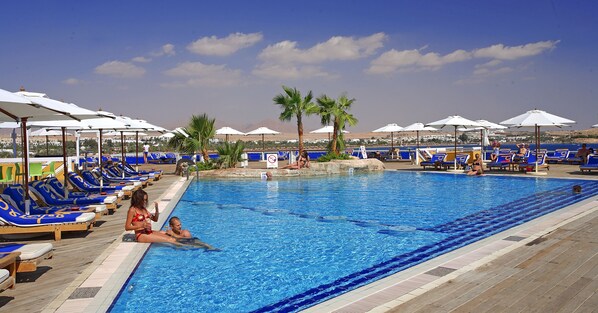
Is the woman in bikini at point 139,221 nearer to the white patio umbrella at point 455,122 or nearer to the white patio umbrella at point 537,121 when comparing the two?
the white patio umbrella at point 455,122

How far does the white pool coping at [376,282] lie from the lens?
4148mm

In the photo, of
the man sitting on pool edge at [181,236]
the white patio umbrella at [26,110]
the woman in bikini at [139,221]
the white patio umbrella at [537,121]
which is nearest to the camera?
the white patio umbrella at [26,110]

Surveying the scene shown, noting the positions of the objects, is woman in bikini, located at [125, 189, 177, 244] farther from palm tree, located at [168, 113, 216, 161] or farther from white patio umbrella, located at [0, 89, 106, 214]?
palm tree, located at [168, 113, 216, 161]

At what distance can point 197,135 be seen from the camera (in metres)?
21.2

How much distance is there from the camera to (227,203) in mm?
12375

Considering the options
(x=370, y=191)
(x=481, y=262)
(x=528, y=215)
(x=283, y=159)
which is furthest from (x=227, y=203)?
(x=283, y=159)

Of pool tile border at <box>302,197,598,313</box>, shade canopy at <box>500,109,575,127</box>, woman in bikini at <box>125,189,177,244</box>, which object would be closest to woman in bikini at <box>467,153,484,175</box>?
shade canopy at <box>500,109,575,127</box>

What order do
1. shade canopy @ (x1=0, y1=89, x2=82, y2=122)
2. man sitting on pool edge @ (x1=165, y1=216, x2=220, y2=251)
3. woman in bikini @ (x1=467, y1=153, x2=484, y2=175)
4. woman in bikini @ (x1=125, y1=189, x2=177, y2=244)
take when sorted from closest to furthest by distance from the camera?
1. shade canopy @ (x1=0, y1=89, x2=82, y2=122)
2. woman in bikini @ (x1=125, y1=189, x2=177, y2=244)
3. man sitting on pool edge @ (x1=165, y1=216, x2=220, y2=251)
4. woman in bikini @ (x1=467, y1=153, x2=484, y2=175)

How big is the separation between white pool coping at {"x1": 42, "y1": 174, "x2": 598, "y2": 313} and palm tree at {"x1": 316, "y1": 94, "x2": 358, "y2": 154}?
1502 centimetres

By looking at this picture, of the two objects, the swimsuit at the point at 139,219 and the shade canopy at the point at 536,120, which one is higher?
the shade canopy at the point at 536,120

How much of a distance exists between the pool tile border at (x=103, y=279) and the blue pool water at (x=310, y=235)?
0.15 metres

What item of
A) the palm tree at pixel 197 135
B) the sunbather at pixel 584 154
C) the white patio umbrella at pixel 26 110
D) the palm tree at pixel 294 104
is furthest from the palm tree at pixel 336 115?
the white patio umbrella at pixel 26 110

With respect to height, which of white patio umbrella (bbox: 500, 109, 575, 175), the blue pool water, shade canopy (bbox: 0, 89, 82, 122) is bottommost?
the blue pool water

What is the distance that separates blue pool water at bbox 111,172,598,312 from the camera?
5.36m
